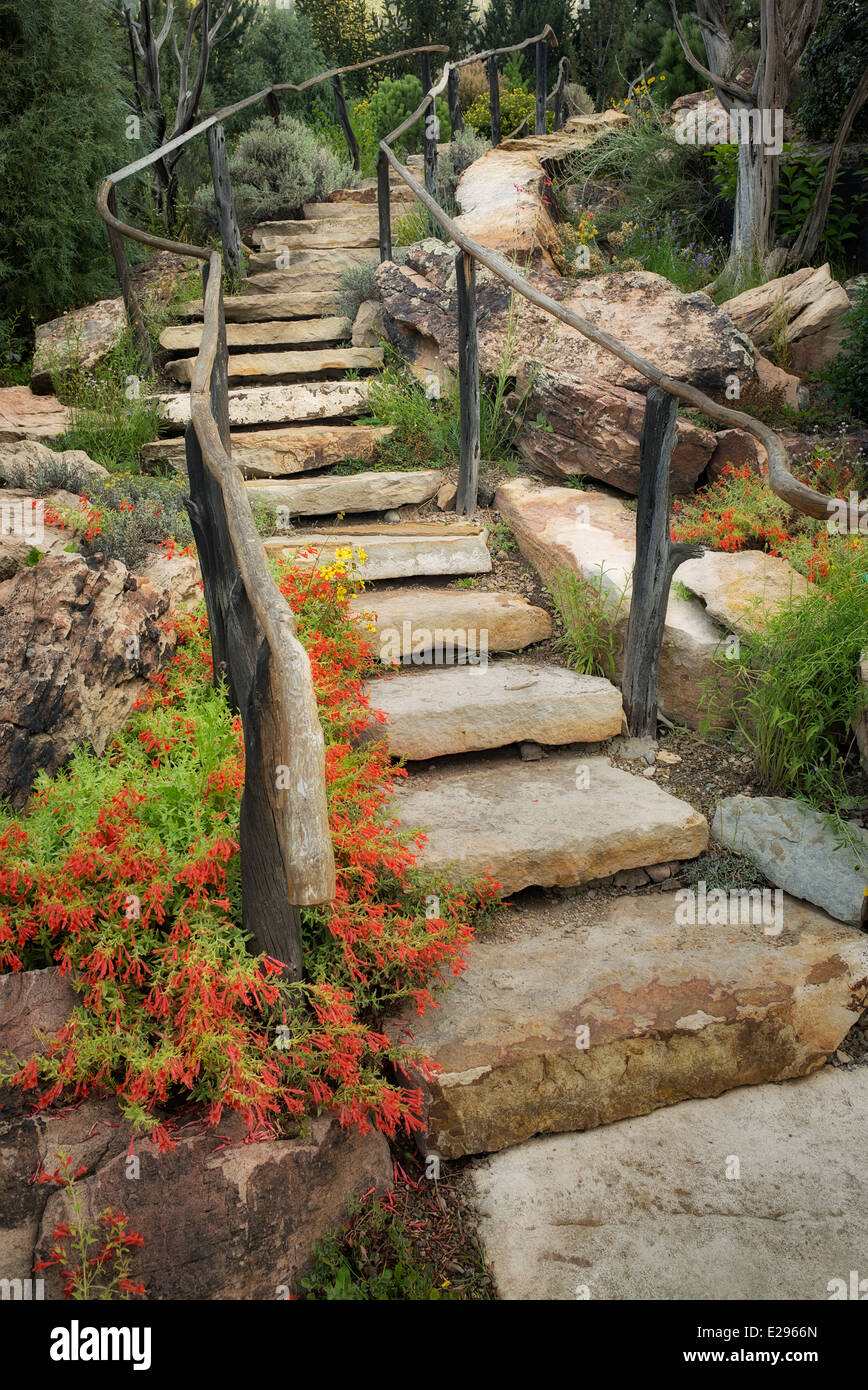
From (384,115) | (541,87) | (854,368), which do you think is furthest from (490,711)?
(384,115)

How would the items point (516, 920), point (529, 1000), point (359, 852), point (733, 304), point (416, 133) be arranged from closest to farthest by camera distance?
point (359, 852) < point (529, 1000) < point (516, 920) < point (733, 304) < point (416, 133)

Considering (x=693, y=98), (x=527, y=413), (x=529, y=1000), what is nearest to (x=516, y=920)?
(x=529, y=1000)

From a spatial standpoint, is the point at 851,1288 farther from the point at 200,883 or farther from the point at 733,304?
the point at 733,304

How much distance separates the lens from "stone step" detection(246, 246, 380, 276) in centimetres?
773

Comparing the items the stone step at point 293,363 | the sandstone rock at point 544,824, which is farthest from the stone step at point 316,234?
the sandstone rock at point 544,824

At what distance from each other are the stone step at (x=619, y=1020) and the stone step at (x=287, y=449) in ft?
11.4

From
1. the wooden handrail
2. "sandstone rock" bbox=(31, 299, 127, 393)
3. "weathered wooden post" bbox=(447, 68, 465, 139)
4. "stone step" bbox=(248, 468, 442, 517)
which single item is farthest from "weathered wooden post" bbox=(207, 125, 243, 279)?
"stone step" bbox=(248, 468, 442, 517)

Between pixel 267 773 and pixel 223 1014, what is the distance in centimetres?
58

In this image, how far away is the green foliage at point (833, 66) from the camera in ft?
22.3

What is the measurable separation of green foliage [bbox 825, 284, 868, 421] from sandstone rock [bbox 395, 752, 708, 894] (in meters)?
3.64

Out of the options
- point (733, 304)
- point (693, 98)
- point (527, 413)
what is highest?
point (693, 98)

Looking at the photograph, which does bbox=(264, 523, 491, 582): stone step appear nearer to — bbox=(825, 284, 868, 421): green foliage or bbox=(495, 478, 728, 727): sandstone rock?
bbox=(495, 478, 728, 727): sandstone rock

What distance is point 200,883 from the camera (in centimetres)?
238

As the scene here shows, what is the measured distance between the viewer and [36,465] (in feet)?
14.7
